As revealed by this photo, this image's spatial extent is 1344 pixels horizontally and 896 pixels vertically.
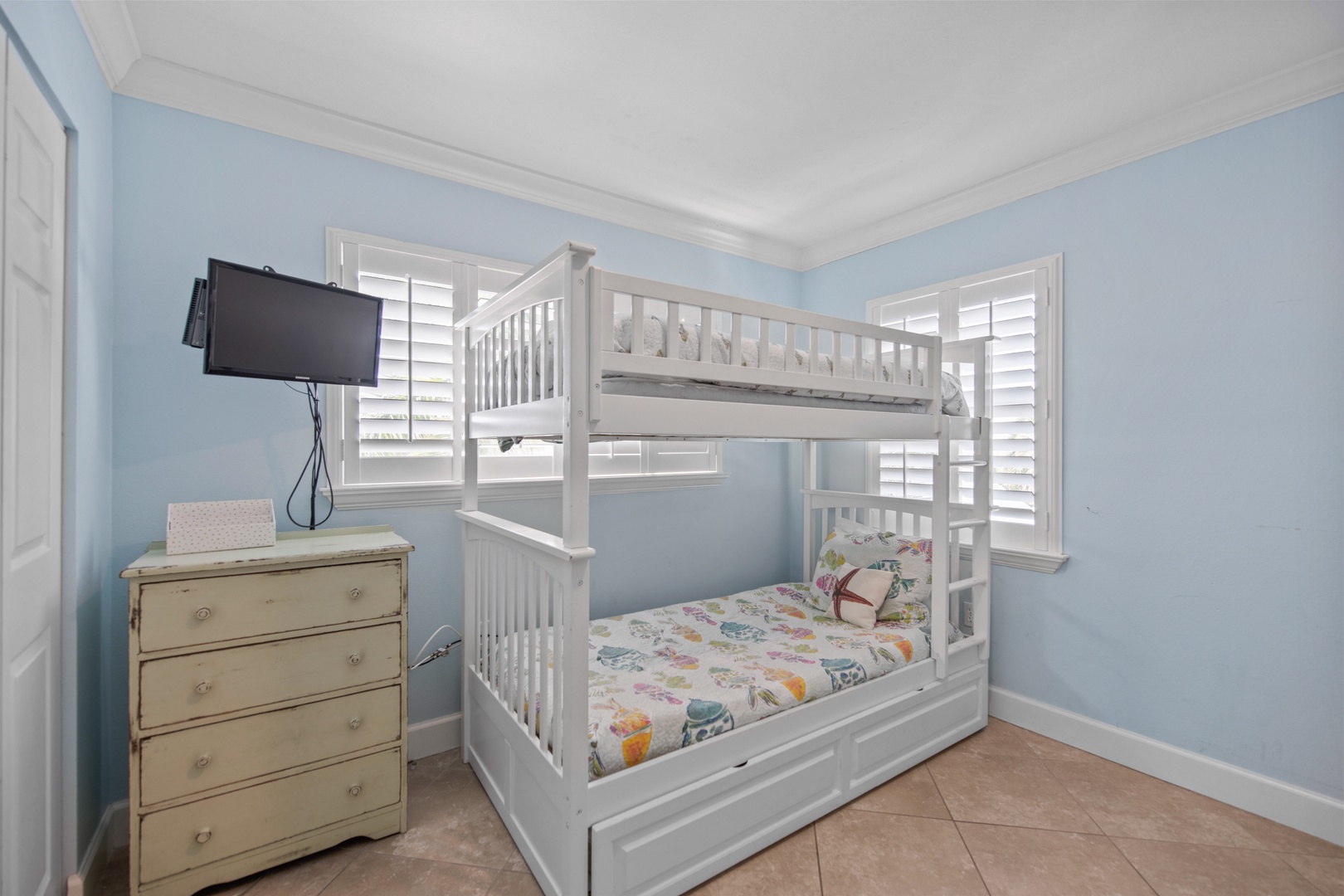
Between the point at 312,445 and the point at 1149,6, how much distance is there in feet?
9.73

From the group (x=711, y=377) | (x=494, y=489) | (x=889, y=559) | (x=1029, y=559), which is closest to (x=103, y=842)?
(x=494, y=489)

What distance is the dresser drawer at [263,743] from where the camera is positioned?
1.50 m

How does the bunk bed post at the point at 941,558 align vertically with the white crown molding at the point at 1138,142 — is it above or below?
below

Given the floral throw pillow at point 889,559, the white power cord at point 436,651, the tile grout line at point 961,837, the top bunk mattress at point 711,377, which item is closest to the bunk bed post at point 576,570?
the top bunk mattress at point 711,377

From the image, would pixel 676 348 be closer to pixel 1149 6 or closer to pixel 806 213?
pixel 1149 6

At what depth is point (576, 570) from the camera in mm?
1463

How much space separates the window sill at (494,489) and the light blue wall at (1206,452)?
5.40ft

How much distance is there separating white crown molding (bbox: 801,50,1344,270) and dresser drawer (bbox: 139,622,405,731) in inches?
118

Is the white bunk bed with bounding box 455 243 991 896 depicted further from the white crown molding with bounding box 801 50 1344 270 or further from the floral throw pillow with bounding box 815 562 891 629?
the white crown molding with bounding box 801 50 1344 270

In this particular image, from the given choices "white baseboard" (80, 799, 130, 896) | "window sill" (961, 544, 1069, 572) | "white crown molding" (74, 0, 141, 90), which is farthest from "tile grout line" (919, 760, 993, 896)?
"white crown molding" (74, 0, 141, 90)

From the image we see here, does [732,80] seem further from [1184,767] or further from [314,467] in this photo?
[1184,767]

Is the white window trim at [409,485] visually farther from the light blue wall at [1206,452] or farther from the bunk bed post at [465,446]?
the light blue wall at [1206,452]

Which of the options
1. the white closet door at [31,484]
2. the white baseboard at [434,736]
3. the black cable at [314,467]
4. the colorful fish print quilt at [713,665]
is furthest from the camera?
the white baseboard at [434,736]

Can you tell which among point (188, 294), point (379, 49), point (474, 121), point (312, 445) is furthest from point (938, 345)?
point (188, 294)
